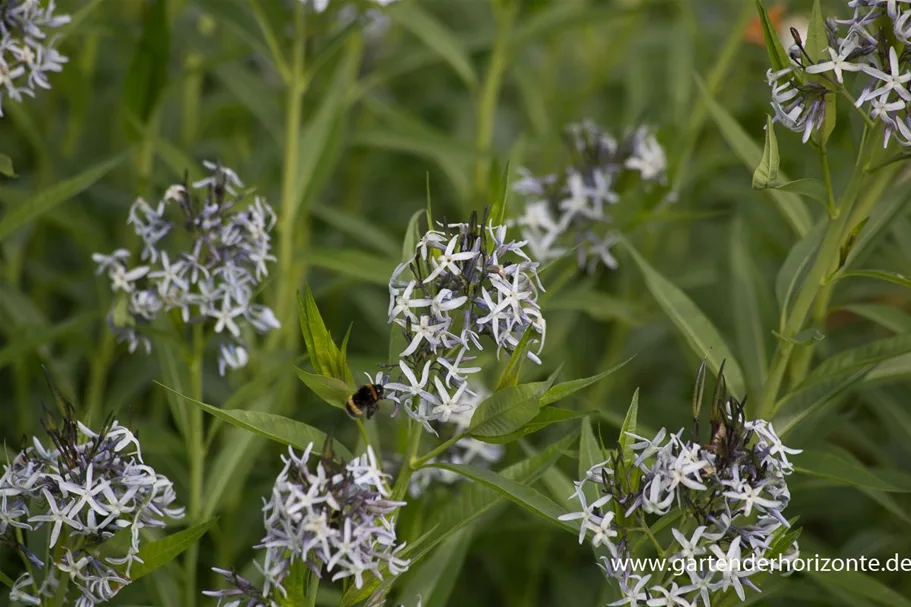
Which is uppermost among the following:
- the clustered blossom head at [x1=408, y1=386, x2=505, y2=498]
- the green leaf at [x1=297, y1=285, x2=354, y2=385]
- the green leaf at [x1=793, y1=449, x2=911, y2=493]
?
the green leaf at [x1=297, y1=285, x2=354, y2=385]

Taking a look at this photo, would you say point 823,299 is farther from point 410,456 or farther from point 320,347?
point 320,347

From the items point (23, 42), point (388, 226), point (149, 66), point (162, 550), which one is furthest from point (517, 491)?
point (388, 226)

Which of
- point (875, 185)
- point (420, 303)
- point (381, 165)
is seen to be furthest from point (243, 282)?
point (381, 165)

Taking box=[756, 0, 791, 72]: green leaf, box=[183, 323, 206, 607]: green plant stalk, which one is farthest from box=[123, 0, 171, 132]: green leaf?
box=[756, 0, 791, 72]: green leaf

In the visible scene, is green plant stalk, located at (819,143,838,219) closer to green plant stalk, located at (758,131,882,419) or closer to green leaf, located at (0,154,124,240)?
green plant stalk, located at (758,131,882,419)

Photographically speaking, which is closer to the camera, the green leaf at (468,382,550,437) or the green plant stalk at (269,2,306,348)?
the green leaf at (468,382,550,437)

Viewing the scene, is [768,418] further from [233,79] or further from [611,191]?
[233,79]
